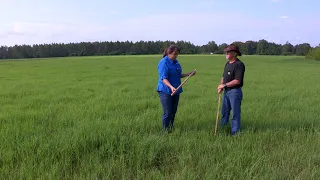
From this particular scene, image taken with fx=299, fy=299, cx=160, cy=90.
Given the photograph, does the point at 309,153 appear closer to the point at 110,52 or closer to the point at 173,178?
the point at 173,178

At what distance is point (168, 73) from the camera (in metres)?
5.71

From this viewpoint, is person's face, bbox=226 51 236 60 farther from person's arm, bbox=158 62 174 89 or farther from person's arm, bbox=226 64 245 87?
person's arm, bbox=158 62 174 89

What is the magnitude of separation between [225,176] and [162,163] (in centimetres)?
94

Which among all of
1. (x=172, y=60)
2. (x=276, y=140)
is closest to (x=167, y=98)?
(x=172, y=60)

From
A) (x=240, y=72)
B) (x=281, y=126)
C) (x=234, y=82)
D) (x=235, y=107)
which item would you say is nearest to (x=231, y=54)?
(x=240, y=72)

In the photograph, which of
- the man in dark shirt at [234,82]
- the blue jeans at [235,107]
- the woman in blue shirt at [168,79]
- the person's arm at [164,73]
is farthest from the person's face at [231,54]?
the person's arm at [164,73]

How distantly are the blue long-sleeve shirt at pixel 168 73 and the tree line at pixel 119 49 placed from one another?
107 meters

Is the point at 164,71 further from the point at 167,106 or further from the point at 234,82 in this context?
the point at 234,82

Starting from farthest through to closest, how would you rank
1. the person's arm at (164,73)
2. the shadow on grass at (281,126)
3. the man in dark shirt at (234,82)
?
the shadow on grass at (281,126) → the man in dark shirt at (234,82) → the person's arm at (164,73)

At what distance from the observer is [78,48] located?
4582 inches

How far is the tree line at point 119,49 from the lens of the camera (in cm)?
11350

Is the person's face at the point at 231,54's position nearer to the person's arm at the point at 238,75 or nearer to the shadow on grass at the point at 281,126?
the person's arm at the point at 238,75

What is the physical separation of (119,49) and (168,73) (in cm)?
11567

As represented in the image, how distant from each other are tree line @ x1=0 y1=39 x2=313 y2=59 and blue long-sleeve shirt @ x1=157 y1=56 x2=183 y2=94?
107 meters
